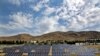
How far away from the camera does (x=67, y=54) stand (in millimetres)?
44938

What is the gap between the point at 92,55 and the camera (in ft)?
144

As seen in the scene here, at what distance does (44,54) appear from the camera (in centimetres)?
4559

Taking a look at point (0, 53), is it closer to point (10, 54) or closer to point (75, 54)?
point (10, 54)

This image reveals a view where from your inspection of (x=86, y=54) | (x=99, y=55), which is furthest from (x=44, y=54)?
(x=99, y=55)

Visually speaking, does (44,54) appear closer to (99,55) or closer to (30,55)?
(30,55)

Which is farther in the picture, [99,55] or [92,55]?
[99,55]

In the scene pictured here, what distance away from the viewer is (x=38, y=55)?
44.8 m

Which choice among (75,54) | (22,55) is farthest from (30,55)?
(75,54)

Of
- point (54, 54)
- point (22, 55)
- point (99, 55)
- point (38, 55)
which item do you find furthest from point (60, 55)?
point (99, 55)

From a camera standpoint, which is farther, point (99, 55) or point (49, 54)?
point (99, 55)

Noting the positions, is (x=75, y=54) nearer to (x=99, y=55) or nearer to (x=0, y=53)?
(x=99, y=55)

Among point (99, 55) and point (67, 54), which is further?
point (99, 55)

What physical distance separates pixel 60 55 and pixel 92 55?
21.4ft

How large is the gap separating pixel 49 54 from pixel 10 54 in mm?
8181
